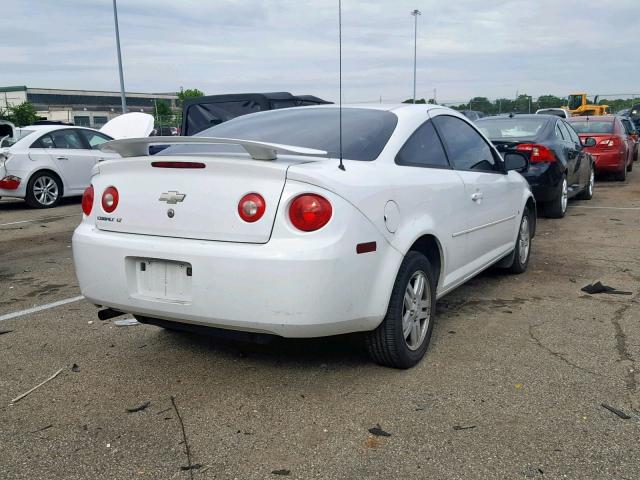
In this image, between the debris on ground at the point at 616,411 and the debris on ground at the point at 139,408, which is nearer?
the debris on ground at the point at 616,411

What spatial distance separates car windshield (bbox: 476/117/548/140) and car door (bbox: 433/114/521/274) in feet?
12.2

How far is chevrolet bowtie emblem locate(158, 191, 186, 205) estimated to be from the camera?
3100 millimetres

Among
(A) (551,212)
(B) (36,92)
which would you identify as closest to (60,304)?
(A) (551,212)

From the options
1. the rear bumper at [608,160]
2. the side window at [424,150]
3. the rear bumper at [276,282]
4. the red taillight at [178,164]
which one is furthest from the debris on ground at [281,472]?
the rear bumper at [608,160]

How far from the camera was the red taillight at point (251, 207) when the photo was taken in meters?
2.93

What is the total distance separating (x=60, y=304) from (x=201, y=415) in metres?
2.44

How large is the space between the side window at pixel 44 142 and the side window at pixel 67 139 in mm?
84

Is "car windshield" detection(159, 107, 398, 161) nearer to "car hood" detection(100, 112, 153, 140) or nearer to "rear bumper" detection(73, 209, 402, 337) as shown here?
"rear bumper" detection(73, 209, 402, 337)

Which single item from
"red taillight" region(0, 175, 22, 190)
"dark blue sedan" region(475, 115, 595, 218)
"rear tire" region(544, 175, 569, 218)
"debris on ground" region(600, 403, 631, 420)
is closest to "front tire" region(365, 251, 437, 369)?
"debris on ground" region(600, 403, 631, 420)

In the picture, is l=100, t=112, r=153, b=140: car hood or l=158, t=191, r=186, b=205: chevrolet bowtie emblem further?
l=100, t=112, r=153, b=140: car hood

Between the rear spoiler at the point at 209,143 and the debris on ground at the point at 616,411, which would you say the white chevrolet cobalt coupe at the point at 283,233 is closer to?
the rear spoiler at the point at 209,143

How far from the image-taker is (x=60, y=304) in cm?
491

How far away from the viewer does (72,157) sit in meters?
11.8

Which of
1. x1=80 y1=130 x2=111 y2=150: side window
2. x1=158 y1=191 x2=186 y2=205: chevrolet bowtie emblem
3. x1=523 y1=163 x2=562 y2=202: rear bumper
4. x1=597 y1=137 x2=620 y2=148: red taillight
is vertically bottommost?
x1=523 y1=163 x2=562 y2=202: rear bumper
